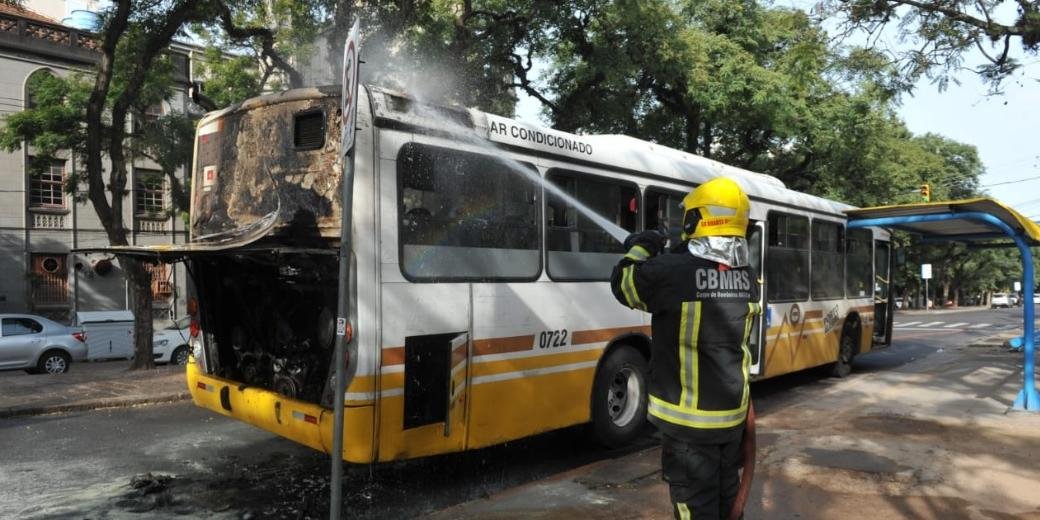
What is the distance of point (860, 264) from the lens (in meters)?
11.2

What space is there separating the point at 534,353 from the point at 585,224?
1.30 m

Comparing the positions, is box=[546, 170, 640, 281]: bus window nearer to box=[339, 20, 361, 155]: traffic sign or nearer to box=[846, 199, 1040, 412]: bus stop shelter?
box=[339, 20, 361, 155]: traffic sign

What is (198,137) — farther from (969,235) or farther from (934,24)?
(969,235)

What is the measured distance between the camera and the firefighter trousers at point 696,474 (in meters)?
2.95

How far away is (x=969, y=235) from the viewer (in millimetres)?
10969

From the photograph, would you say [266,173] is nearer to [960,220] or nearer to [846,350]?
[960,220]

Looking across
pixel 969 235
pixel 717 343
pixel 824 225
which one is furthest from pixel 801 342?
pixel 717 343

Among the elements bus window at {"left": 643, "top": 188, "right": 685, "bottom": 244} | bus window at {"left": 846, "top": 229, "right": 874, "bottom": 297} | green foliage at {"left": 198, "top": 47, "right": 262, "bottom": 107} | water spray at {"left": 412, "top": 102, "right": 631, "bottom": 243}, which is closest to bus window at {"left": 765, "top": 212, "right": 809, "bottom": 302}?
bus window at {"left": 846, "top": 229, "right": 874, "bottom": 297}

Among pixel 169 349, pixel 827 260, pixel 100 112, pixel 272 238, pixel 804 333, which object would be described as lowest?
pixel 169 349

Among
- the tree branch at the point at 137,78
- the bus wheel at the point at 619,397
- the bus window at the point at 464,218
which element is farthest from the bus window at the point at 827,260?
the tree branch at the point at 137,78

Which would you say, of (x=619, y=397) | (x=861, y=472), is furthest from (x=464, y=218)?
(x=861, y=472)

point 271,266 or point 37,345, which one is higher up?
point 271,266

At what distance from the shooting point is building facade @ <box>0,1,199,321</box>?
75.9ft

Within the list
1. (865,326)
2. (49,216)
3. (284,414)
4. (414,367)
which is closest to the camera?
(414,367)
